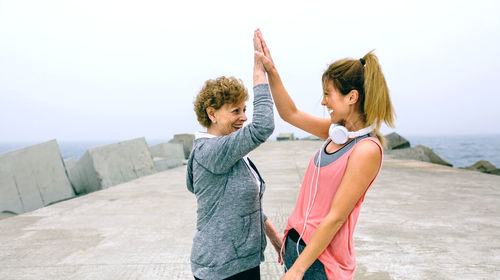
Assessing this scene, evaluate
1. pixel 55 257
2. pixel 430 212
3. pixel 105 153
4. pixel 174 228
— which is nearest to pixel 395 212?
pixel 430 212

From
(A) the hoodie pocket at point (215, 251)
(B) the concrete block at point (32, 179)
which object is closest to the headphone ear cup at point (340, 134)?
(A) the hoodie pocket at point (215, 251)

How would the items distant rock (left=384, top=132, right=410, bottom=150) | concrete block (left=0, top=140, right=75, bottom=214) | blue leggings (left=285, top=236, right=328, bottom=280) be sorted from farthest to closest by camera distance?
distant rock (left=384, top=132, right=410, bottom=150), concrete block (left=0, top=140, right=75, bottom=214), blue leggings (left=285, top=236, right=328, bottom=280)

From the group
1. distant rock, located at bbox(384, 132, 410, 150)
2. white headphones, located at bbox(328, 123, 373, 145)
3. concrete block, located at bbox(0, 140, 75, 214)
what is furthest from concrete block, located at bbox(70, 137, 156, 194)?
distant rock, located at bbox(384, 132, 410, 150)

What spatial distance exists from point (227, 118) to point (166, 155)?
36.5 ft

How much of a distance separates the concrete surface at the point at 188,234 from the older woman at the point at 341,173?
1.62 m

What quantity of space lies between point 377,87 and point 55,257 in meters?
3.41

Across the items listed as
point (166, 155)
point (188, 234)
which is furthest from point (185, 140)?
point (188, 234)

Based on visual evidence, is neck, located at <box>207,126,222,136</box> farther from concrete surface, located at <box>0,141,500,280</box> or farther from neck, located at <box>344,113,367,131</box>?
concrete surface, located at <box>0,141,500,280</box>

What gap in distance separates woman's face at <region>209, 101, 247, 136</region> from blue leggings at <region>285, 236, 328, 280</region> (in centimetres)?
52

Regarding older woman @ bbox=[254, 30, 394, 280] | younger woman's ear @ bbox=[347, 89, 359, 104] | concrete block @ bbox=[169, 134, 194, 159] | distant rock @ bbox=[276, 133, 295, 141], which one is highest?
younger woman's ear @ bbox=[347, 89, 359, 104]

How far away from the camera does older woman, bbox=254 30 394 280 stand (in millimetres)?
1078

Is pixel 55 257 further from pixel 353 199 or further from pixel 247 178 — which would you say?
pixel 353 199

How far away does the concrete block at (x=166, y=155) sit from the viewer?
1020 cm

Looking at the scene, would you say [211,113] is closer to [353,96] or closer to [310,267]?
[353,96]
